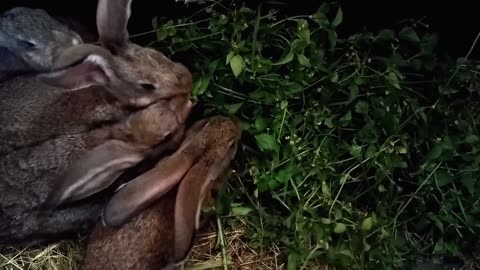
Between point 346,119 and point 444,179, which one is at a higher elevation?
point 346,119

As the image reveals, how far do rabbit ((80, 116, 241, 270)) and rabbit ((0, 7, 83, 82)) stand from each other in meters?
0.50

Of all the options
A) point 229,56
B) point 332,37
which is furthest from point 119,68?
point 332,37

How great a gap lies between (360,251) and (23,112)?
1184mm

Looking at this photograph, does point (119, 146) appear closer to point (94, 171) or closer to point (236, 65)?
point (94, 171)

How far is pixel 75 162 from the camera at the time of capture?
12.8ft

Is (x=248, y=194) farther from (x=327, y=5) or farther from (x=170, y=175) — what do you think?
(x=327, y=5)

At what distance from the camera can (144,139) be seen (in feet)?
13.1

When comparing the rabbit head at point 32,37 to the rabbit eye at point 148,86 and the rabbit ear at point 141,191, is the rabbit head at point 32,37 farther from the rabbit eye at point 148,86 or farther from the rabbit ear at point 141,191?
the rabbit ear at point 141,191

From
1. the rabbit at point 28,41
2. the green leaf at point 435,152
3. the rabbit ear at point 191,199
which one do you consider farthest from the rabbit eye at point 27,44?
the green leaf at point 435,152

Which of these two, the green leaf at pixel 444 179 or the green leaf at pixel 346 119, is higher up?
the green leaf at pixel 346 119

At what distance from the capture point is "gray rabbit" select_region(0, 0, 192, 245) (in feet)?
12.8

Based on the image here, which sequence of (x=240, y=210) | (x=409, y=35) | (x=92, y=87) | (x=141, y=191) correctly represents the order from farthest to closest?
(x=240, y=210) → (x=409, y=35) → (x=92, y=87) → (x=141, y=191)

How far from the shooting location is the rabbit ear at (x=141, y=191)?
382 centimetres

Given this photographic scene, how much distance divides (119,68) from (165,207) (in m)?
0.47
